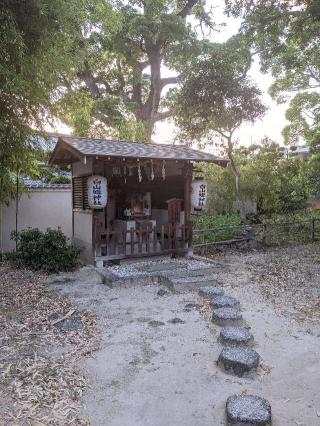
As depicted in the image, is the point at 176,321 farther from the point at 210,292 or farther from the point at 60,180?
the point at 60,180

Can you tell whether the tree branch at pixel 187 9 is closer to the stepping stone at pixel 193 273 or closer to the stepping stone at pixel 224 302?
the stepping stone at pixel 193 273

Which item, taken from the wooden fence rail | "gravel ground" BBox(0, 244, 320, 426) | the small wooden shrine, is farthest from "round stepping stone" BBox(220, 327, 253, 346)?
the wooden fence rail

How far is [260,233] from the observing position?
1273cm

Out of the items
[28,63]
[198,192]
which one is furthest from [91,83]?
[28,63]

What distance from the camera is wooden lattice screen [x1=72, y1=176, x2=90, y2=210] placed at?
10.2m

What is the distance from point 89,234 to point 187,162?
3522mm

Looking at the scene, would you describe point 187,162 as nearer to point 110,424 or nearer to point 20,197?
point 20,197

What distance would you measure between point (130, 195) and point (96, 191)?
2907 mm

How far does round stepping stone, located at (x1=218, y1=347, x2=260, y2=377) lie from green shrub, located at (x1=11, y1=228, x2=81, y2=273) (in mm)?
5787

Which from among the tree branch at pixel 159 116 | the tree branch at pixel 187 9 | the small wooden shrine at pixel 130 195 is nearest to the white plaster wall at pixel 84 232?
the small wooden shrine at pixel 130 195

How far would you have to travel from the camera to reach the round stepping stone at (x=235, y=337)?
485cm

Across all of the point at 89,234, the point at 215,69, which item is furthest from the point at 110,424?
the point at 215,69

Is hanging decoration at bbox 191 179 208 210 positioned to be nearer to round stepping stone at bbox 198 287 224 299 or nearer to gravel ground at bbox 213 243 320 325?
gravel ground at bbox 213 243 320 325

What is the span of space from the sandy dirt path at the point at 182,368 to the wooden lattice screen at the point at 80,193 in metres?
3.90
